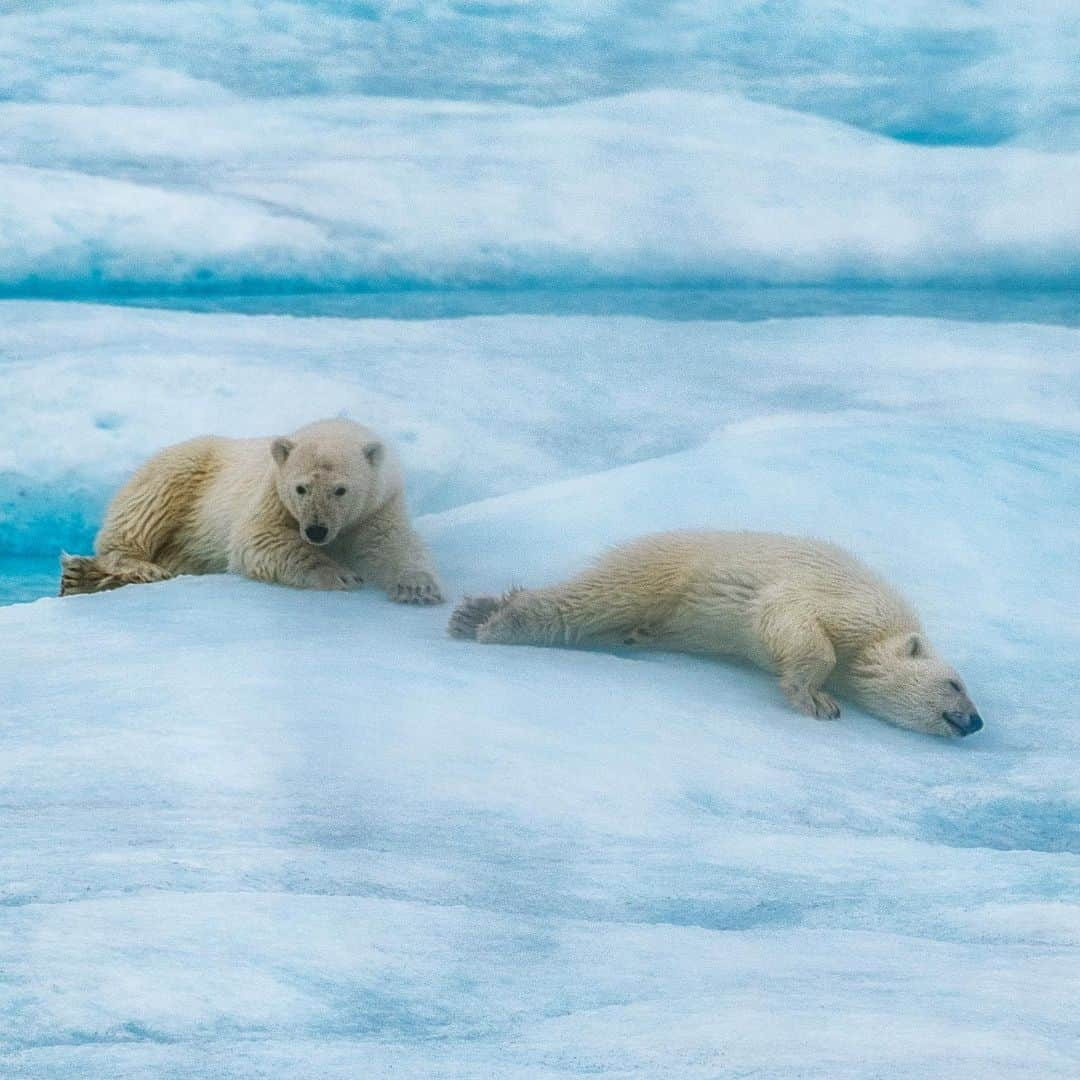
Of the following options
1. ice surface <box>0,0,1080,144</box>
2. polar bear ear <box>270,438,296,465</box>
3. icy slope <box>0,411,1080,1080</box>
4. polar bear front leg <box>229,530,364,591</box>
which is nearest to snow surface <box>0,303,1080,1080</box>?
icy slope <box>0,411,1080,1080</box>

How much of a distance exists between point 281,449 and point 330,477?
212mm

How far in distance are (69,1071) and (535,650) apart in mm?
2204

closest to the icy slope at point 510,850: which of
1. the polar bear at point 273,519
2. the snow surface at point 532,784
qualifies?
the snow surface at point 532,784

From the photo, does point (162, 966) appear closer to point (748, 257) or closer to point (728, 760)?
point (728, 760)

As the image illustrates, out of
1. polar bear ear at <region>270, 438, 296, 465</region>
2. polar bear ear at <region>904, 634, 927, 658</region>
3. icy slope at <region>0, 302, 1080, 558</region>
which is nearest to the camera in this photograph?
polar bear ear at <region>904, 634, 927, 658</region>

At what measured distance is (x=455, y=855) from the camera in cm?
288

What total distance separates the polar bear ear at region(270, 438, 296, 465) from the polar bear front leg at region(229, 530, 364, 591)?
22 centimetres

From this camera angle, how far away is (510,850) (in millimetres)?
2932

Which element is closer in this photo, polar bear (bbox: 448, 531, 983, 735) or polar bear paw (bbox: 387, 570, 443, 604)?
polar bear (bbox: 448, 531, 983, 735)

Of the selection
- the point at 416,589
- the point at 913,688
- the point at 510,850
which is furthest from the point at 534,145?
the point at 510,850

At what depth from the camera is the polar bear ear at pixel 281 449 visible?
4.68 metres

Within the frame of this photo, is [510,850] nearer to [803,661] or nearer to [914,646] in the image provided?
[803,661]

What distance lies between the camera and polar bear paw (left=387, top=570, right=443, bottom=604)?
4.58 m

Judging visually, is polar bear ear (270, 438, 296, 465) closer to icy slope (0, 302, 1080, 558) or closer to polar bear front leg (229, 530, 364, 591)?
polar bear front leg (229, 530, 364, 591)
